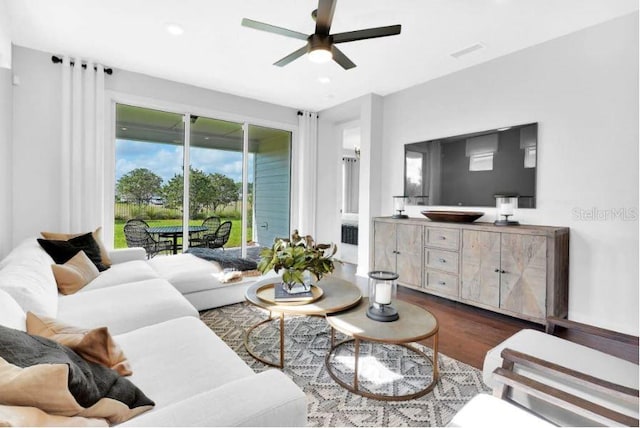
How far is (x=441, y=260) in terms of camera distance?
11.8 ft

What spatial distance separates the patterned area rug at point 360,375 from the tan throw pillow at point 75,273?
102cm

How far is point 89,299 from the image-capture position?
2117 mm

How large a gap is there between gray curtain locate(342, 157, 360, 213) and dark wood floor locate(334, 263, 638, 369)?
503cm

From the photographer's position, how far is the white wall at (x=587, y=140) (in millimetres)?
2680

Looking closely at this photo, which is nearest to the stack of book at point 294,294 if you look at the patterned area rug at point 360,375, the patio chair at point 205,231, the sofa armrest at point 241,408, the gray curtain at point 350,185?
the patterned area rug at point 360,375

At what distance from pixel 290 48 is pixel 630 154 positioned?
3.22m

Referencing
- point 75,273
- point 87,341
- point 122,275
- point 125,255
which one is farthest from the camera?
point 125,255

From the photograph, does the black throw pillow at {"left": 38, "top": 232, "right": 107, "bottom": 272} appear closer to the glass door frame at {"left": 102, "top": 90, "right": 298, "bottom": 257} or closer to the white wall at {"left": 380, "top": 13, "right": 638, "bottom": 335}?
the glass door frame at {"left": 102, "top": 90, "right": 298, "bottom": 257}

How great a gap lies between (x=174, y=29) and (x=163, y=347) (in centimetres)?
281

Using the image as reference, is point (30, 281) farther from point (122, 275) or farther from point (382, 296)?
point (382, 296)

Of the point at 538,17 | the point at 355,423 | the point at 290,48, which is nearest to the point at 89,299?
the point at 355,423

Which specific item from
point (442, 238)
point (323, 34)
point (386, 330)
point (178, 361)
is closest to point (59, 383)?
point (178, 361)

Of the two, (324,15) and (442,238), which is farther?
(442,238)

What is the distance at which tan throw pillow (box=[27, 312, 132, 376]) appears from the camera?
1.12 m
